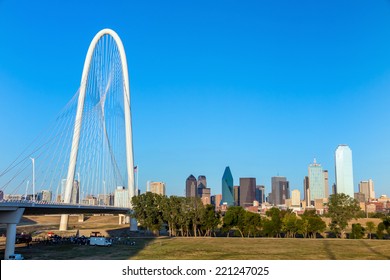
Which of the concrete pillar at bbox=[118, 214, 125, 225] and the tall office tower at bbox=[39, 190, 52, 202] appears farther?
the concrete pillar at bbox=[118, 214, 125, 225]

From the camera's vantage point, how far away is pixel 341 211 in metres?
70.1

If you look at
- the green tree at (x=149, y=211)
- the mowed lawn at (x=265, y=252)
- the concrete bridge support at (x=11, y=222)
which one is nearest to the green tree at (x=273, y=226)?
the green tree at (x=149, y=211)

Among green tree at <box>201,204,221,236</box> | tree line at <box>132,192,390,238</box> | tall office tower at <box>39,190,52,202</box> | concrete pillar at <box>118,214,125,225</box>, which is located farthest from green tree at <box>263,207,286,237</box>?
concrete pillar at <box>118,214,125,225</box>

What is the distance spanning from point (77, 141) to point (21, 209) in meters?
26.6

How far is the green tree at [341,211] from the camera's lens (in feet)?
228

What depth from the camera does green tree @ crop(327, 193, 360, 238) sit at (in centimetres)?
6950

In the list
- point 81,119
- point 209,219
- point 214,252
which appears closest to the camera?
point 214,252

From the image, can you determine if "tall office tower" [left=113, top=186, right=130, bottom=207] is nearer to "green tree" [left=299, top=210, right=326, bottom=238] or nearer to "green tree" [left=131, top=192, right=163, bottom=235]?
"green tree" [left=131, top=192, right=163, bottom=235]

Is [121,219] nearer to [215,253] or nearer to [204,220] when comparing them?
[204,220]

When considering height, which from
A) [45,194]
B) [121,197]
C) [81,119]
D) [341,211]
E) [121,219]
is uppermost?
[81,119]

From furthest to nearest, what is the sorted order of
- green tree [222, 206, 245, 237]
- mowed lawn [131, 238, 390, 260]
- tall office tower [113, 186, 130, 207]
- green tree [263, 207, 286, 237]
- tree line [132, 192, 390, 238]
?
1. tall office tower [113, 186, 130, 207]
2. green tree [222, 206, 245, 237]
3. green tree [263, 207, 286, 237]
4. tree line [132, 192, 390, 238]
5. mowed lawn [131, 238, 390, 260]

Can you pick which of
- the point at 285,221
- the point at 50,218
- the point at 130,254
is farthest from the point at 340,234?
the point at 50,218

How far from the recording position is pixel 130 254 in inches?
1578

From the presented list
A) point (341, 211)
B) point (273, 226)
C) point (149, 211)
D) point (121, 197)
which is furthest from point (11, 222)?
point (121, 197)
